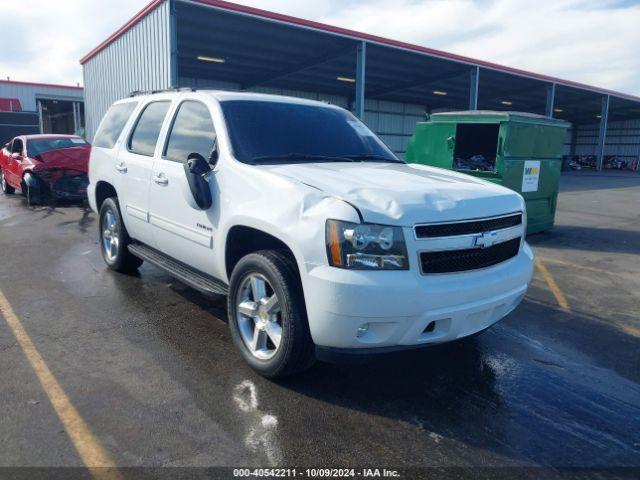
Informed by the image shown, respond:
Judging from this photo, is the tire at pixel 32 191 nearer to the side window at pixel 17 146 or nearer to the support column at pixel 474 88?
the side window at pixel 17 146

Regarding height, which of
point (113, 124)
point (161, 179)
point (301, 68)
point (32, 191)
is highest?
point (301, 68)

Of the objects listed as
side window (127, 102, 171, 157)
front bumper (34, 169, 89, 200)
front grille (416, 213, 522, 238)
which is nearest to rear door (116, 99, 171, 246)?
side window (127, 102, 171, 157)

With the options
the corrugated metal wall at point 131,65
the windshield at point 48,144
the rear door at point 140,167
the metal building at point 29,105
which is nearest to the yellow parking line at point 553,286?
the rear door at point 140,167

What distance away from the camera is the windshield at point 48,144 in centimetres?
1185

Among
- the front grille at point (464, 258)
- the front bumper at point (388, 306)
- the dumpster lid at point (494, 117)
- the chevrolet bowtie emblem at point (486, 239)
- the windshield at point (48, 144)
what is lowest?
the front bumper at point (388, 306)

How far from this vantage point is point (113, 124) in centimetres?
567

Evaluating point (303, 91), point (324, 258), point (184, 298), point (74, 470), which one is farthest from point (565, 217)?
point (303, 91)

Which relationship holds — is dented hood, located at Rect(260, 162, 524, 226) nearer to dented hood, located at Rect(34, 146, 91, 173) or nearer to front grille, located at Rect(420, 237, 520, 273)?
front grille, located at Rect(420, 237, 520, 273)

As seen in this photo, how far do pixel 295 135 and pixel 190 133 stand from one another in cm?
89

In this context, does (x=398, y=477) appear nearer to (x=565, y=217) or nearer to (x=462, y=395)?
(x=462, y=395)

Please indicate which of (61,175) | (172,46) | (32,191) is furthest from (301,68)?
(32,191)

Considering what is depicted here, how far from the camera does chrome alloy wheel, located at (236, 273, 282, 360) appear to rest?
3.25 meters

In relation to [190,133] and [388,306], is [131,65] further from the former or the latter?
[388,306]

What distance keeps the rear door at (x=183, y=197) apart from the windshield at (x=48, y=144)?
9026 mm
